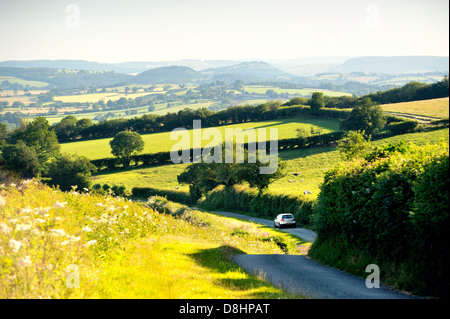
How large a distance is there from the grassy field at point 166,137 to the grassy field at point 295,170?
985cm

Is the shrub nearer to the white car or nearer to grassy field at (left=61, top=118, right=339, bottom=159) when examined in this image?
grassy field at (left=61, top=118, right=339, bottom=159)

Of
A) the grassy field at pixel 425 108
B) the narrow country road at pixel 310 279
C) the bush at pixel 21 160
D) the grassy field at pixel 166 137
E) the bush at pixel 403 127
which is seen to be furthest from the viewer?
the grassy field at pixel 166 137

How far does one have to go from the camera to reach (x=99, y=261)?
9.88m

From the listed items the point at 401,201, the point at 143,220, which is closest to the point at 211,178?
the point at 143,220

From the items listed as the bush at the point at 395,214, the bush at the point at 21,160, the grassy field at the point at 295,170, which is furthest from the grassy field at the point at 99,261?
the bush at the point at 21,160

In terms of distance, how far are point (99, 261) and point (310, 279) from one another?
6.49 meters

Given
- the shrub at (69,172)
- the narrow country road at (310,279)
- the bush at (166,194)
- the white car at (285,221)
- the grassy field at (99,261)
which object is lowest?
the bush at (166,194)

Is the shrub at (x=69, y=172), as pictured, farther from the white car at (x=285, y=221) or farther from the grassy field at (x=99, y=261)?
the grassy field at (x=99, y=261)

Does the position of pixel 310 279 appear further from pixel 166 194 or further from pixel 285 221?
pixel 166 194

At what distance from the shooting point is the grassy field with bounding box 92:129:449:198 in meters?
72.4

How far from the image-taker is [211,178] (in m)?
67.4

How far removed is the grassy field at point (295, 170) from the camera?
72438mm
